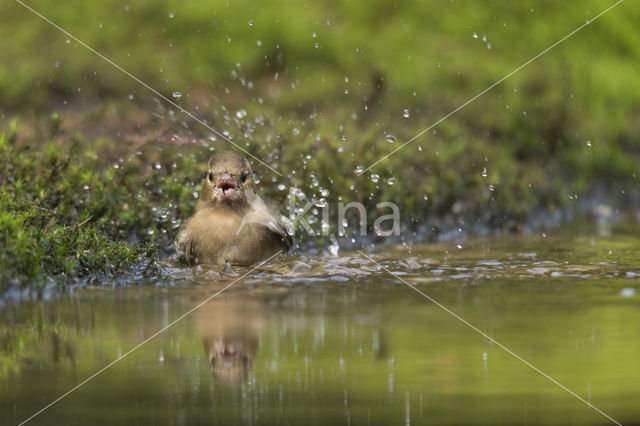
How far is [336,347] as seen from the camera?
17.3 feet

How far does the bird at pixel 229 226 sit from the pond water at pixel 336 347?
20 centimetres

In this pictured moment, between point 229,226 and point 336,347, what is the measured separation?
2.69 metres

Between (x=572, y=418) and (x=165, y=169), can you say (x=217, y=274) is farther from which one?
(x=572, y=418)

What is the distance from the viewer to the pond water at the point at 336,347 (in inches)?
165

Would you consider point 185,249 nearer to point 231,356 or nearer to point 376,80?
point 231,356

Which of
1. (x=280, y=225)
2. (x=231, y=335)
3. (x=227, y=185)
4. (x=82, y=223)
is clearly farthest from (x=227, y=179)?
(x=231, y=335)

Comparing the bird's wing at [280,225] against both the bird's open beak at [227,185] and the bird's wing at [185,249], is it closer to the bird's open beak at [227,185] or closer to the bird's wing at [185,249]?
the bird's open beak at [227,185]

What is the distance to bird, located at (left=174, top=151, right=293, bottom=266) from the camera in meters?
7.74

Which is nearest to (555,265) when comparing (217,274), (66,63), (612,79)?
(217,274)

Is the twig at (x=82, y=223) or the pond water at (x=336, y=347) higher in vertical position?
the twig at (x=82, y=223)

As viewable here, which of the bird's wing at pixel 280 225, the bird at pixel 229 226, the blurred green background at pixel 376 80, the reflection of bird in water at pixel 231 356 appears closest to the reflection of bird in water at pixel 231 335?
the reflection of bird in water at pixel 231 356

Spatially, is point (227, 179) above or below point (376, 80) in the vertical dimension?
below

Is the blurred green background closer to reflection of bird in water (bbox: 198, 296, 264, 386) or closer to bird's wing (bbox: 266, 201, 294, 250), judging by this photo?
bird's wing (bbox: 266, 201, 294, 250)

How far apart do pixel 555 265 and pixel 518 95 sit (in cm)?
446
